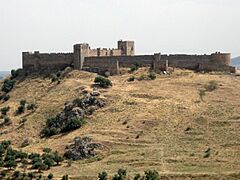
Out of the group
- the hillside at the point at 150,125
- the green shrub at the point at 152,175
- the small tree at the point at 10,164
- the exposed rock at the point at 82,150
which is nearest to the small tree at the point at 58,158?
the hillside at the point at 150,125

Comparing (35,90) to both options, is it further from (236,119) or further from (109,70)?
(236,119)

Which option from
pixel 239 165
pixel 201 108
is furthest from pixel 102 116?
pixel 239 165

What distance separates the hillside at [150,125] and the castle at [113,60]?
1584 millimetres

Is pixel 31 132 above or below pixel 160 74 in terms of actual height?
below

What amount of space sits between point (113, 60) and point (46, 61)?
1065cm

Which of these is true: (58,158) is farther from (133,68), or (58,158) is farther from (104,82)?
(133,68)

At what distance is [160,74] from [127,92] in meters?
6.71

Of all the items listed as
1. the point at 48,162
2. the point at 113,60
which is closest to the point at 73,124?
the point at 48,162

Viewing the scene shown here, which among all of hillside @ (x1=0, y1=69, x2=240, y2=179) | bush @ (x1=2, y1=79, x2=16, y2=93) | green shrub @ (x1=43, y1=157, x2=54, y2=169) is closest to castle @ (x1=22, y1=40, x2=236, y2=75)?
hillside @ (x1=0, y1=69, x2=240, y2=179)

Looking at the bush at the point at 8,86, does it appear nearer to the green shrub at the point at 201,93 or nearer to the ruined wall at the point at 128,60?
the ruined wall at the point at 128,60

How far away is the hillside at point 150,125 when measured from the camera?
4712 cm

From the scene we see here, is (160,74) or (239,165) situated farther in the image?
(160,74)

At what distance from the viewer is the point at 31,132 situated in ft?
199

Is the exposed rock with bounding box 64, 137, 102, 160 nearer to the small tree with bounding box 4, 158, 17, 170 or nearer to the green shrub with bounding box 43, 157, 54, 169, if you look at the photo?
the green shrub with bounding box 43, 157, 54, 169
